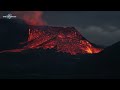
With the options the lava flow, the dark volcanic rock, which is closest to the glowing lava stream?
the lava flow

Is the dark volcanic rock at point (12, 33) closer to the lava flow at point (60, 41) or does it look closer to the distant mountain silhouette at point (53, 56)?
the distant mountain silhouette at point (53, 56)

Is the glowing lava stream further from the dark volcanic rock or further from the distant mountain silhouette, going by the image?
the dark volcanic rock

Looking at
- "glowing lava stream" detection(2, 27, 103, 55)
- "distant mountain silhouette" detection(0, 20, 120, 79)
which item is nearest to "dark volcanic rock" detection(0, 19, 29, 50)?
"distant mountain silhouette" detection(0, 20, 120, 79)

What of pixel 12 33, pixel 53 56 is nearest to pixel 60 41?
pixel 53 56

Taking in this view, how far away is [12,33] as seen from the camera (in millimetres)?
5301

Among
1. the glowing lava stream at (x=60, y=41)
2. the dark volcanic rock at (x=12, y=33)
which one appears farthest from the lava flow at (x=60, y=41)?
the dark volcanic rock at (x=12, y=33)

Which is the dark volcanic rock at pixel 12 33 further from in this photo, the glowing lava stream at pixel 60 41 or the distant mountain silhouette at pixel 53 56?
the glowing lava stream at pixel 60 41

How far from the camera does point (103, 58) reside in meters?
5.31

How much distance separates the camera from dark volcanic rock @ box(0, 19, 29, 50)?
5.26 meters

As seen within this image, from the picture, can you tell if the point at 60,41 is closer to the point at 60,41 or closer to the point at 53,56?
the point at 60,41

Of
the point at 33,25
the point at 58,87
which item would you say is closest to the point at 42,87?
the point at 58,87

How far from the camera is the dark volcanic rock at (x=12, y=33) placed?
17.3 feet

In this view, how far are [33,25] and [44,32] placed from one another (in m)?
0.22

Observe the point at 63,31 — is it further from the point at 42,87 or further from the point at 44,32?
the point at 42,87
